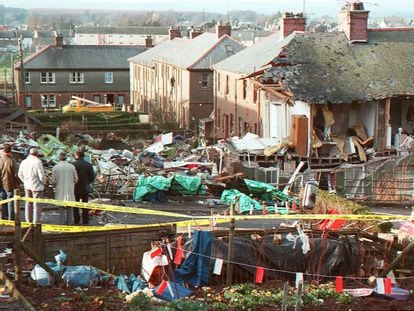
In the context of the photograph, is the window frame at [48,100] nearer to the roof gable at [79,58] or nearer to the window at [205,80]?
the roof gable at [79,58]

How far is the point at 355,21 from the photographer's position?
35938mm


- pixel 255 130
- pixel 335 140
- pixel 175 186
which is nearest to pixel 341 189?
pixel 335 140

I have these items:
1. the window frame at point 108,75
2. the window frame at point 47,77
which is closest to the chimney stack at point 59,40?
the window frame at point 47,77

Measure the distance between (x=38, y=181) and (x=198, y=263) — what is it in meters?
4.03

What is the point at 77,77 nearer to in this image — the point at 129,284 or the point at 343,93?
the point at 343,93

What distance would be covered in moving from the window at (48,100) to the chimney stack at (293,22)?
124ft

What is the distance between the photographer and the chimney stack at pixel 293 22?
1613 inches

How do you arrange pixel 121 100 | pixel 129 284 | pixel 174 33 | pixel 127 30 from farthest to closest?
pixel 127 30
pixel 121 100
pixel 174 33
pixel 129 284

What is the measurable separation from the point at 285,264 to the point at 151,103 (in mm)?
54712

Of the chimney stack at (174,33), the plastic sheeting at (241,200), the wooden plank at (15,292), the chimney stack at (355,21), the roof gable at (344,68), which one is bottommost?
the plastic sheeting at (241,200)

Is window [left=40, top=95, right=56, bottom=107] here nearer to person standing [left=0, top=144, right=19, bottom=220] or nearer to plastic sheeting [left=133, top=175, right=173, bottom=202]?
plastic sheeting [left=133, top=175, right=173, bottom=202]

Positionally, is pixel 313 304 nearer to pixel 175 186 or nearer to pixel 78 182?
pixel 78 182

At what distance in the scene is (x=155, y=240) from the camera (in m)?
14.4

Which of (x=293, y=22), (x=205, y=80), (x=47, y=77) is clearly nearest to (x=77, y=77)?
(x=47, y=77)
